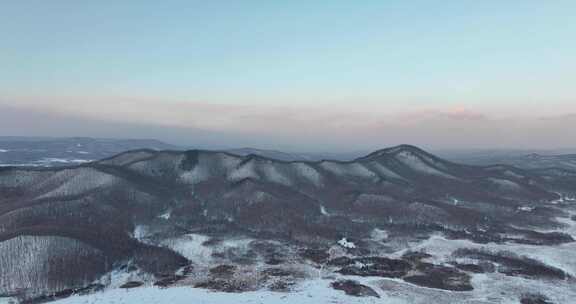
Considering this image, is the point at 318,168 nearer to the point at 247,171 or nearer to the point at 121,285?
the point at 247,171

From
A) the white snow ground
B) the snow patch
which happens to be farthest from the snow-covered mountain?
the white snow ground

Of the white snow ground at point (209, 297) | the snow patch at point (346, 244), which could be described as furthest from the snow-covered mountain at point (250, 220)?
the white snow ground at point (209, 297)

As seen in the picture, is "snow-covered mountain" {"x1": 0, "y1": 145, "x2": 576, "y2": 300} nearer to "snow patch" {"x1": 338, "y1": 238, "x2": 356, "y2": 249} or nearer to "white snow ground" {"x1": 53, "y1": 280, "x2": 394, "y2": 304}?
"snow patch" {"x1": 338, "y1": 238, "x2": 356, "y2": 249}

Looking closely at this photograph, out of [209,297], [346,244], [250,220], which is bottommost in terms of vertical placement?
[209,297]

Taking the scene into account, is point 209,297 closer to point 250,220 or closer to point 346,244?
point 346,244

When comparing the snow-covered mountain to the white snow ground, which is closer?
the white snow ground

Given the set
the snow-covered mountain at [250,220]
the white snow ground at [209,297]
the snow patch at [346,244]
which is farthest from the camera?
the snow patch at [346,244]

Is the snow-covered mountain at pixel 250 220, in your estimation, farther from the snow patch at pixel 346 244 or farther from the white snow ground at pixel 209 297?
the white snow ground at pixel 209 297

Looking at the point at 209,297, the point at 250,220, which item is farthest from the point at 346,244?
the point at 209,297
